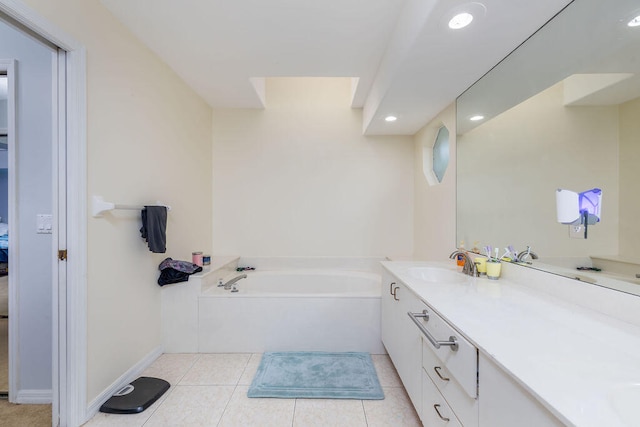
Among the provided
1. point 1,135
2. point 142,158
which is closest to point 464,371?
Answer: point 142,158

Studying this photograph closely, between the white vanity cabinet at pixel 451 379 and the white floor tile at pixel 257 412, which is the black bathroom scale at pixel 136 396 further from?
the white vanity cabinet at pixel 451 379

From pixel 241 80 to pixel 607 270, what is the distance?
2.89 m

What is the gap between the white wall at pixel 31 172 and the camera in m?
1.62

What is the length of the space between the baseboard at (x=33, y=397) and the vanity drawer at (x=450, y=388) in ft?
7.53

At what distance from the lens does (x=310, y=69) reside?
7.80 ft

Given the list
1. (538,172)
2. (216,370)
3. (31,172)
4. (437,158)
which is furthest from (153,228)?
(437,158)

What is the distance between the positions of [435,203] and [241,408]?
240cm

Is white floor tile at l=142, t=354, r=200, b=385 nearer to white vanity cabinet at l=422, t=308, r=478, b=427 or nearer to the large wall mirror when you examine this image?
white vanity cabinet at l=422, t=308, r=478, b=427

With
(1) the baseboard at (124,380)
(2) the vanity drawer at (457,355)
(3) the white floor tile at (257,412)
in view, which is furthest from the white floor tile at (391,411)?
(1) the baseboard at (124,380)

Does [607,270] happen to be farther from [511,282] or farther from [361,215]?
[361,215]

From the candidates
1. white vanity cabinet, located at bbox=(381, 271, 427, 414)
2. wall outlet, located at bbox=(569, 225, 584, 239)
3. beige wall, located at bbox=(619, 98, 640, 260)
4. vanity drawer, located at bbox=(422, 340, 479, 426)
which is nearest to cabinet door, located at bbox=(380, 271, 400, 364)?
white vanity cabinet, located at bbox=(381, 271, 427, 414)

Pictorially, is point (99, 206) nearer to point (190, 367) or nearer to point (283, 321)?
point (190, 367)

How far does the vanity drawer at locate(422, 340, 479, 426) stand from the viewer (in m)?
0.93

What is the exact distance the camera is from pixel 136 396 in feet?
5.67
